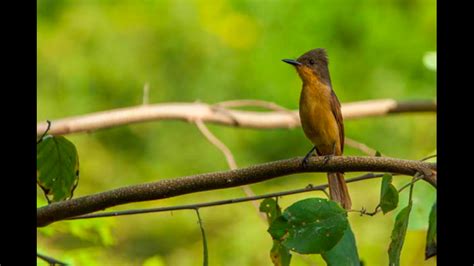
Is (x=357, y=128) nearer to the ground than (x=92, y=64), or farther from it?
nearer to the ground

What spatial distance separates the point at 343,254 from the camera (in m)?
1.96

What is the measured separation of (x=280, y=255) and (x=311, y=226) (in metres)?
0.35

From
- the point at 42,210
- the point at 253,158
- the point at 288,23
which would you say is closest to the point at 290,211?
the point at 42,210

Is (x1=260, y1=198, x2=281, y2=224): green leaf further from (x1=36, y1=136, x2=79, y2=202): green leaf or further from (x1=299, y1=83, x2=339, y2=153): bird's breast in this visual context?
(x1=299, y1=83, x2=339, y2=153): bird's breast

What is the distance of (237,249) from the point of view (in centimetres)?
477

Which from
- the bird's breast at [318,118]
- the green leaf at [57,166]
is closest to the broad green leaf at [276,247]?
the green leaf at [57,166]

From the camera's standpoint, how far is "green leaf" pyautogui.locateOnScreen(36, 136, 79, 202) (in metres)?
2.31

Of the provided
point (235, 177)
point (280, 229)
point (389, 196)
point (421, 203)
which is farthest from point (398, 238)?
point (421, 203)

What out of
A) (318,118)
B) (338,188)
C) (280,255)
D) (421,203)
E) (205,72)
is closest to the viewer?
(280,255)

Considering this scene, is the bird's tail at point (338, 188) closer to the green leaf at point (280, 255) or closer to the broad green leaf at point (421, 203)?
the broad green leaf at point (421, 203)

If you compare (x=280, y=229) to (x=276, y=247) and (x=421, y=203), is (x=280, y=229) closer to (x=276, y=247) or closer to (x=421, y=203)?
(x=276, y=247)

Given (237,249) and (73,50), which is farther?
(73,50)
